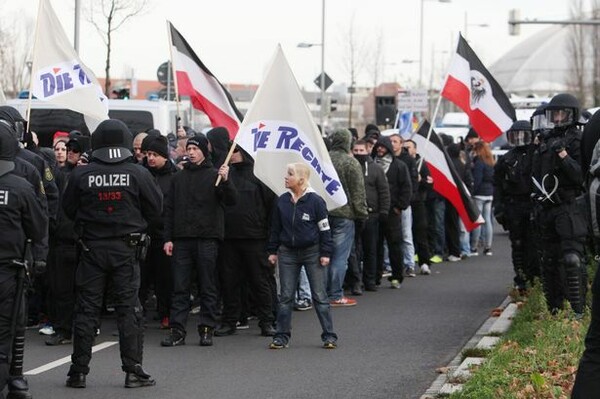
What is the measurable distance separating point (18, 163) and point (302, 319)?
5663 mm

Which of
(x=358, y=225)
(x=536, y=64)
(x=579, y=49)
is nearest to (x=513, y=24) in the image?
(x=358, y=225)

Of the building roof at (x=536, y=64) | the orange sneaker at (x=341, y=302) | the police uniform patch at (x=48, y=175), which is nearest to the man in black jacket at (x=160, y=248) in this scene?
the police uniform patch at (x=48, y=175)

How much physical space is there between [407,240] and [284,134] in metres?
6.53

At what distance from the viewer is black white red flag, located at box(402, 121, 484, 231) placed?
20.5 m

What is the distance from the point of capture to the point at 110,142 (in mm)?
10422

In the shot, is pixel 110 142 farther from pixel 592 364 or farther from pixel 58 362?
pixel 592 364

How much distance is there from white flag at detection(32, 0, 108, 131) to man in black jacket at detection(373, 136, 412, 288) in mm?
4858

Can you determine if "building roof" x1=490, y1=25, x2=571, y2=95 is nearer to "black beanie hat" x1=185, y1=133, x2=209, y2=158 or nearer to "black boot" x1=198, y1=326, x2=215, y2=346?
"black beanie hat" x1=185, y1=133, x2=209, y2=158

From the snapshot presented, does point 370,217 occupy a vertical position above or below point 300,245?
below

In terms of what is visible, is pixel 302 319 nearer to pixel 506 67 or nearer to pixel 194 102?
pixel 194 102

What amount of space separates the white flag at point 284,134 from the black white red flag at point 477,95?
5178mm

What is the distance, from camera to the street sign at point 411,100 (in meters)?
34.4

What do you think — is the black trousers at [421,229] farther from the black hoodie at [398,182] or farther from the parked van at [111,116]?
the parked van at [111,116]

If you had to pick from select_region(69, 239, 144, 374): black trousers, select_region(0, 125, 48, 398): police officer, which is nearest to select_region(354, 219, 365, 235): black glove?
select_region(69, 239, 144, 374): black trousers
